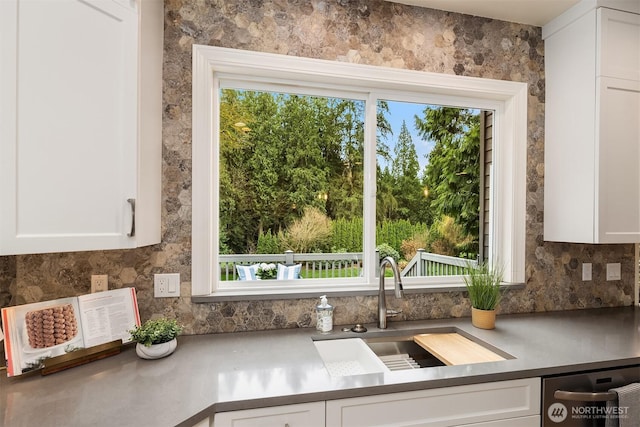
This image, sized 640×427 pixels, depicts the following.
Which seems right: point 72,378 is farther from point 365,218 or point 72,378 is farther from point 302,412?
point 365,218

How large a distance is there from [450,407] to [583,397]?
542mm

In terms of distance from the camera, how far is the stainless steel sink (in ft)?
5.73

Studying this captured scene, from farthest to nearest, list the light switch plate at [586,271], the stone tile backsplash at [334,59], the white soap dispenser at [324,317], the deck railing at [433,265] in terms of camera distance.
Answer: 1. the light switch plate at [586,271]
2. the deck railing at [433,265]
3. the white soap dispenser at [324,317]
4. the stone tile backsplash at [334,59]

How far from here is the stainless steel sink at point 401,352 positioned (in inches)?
68.8

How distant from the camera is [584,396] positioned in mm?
1336

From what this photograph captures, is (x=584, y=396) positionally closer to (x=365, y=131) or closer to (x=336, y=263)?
(x=336, y=263)

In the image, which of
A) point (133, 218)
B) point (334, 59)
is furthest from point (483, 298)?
point (133, 218)

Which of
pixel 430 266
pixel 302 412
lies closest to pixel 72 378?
pixel 302 412

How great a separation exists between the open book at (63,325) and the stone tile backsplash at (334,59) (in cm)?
16

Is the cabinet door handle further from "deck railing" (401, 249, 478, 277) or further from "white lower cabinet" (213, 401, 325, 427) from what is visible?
"deck railing" (401, 249, 478, 277)

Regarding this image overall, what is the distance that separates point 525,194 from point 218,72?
6.29 feet

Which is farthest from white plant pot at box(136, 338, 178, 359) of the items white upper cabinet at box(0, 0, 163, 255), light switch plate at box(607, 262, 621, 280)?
light switch plate at box(607, 262, 621, 280)

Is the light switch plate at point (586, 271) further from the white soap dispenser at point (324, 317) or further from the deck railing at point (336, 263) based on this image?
the white soap dispenser at point (324, 317)

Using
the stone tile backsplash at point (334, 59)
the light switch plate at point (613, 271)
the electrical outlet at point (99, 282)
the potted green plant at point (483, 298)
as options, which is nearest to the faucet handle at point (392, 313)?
the stone tile backsplash at point (334, 59)
